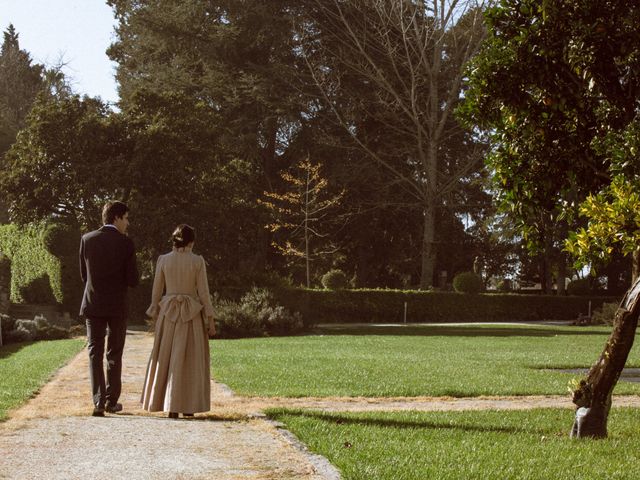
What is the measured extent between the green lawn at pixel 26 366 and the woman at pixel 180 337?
1513 millimetres

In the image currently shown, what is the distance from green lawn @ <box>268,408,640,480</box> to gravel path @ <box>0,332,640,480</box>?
1.02 ft

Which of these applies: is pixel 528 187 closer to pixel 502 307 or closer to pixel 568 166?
pixel 568 166

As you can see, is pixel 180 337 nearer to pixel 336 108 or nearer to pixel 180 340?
pixel 180 340

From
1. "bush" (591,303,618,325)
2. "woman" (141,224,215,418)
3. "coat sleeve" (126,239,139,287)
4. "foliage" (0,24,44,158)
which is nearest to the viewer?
"woman" (141,224,215,418)

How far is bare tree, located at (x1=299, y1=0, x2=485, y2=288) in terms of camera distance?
40.8 metres

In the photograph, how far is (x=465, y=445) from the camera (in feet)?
24.1

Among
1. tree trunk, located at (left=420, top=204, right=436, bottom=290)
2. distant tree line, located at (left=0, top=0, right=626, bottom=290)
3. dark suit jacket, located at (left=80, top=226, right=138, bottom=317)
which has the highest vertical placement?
distant tree line, located at (left=0, top=0, right=626, bottom=290)

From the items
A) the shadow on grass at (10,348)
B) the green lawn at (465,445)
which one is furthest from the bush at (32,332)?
the green lawn at (465,445)

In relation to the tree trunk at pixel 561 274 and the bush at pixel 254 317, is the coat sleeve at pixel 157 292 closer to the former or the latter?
the bush at pixel 254 317

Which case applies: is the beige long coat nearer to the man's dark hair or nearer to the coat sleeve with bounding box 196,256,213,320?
the coat sleeve with bounding box 196,256,213,320

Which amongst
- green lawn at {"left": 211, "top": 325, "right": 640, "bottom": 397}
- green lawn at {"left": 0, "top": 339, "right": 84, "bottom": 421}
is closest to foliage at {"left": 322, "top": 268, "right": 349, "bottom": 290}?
green lawn at {"left": 211, "top": 325, "right": 640, "bottom": 397}

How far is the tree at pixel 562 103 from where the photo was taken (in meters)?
8.08

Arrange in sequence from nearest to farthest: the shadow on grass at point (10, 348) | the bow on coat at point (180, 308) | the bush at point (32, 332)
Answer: the bow on coat at point (180, 308) < the shadow on grass at point (10, 348) < the bush at point (32, 332)

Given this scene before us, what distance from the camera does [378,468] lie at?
20.6ft
